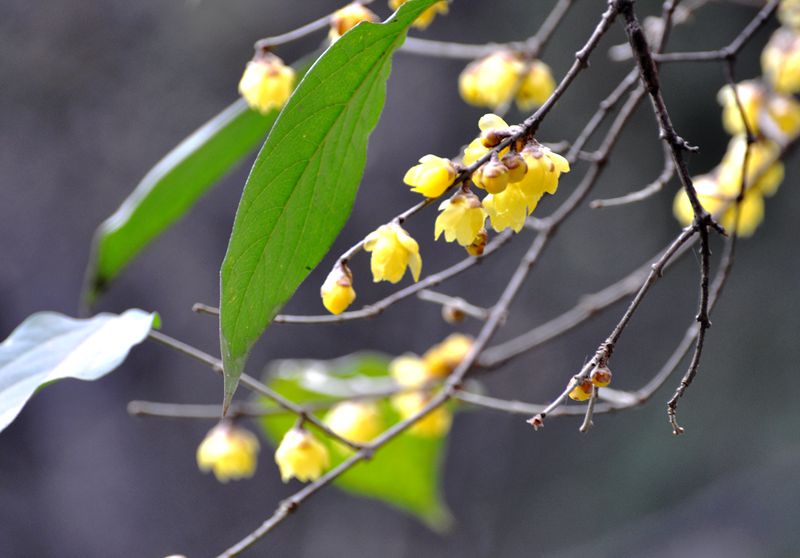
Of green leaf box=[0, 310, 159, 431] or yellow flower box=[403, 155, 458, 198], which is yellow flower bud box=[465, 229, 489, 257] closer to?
yellow flower box=[403, 155, 458, 198]

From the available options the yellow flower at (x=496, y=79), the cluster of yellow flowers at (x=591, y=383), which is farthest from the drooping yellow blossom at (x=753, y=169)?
the cluster of yellow flowers at (x=591, y=383)

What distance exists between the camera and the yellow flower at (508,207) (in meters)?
0.41

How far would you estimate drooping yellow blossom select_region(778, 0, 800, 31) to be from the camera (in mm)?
817

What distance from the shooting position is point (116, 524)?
223 cm

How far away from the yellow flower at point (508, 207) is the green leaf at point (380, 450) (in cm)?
53

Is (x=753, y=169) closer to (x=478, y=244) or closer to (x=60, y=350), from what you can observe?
(x=478, y=244)

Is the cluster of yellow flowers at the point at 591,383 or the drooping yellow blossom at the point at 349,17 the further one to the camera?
the drooping yellow blossom at the point at 349,17

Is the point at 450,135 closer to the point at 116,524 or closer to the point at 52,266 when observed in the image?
the point at 52,266

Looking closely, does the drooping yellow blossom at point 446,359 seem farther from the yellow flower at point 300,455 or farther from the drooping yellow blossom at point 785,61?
the drooping yellow blossom at point 785,61

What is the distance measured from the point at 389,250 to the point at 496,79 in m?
0.33

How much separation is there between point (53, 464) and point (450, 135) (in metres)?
1.33

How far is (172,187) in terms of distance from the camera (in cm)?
77

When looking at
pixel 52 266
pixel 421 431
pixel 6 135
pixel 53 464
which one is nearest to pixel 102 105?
pixel 6 135

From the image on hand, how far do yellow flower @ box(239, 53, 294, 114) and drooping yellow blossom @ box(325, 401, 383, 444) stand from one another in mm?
354
